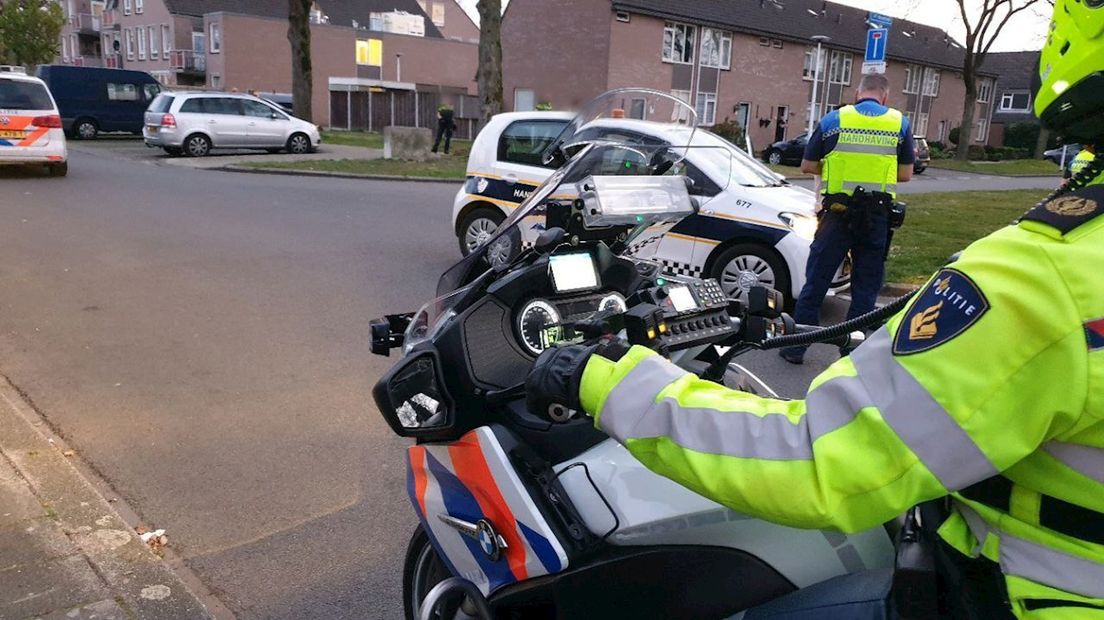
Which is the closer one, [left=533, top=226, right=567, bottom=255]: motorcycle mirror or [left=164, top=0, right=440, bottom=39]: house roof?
[left=533, top=226, right=567, bottom=255]: motorcycle mirror

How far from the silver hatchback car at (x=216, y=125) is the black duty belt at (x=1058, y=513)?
24439 mm

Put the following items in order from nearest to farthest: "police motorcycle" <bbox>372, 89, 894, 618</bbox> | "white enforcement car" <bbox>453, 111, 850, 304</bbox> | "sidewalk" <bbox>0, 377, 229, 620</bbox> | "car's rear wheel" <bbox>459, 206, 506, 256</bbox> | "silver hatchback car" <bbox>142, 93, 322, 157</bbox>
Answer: "police motorcycle" <bbox>372, 89, 894, 618</bbox>
"sidewalk" <bbox>0, 377, 229, 620</bbox>
"white enforcement car" <bbox>453, 111, 850, 304</bbox>
"car's rear wheel" <bbox>459, 206, 506, 256</bbox>
"silver hatchback car" <bbox>142, 93, 322, 157</bbox>

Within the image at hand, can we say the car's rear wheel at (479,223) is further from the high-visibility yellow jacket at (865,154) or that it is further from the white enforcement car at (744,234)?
the high-visibility yellow jacket at (865,154)

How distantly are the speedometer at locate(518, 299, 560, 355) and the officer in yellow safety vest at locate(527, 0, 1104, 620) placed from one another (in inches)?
33.2

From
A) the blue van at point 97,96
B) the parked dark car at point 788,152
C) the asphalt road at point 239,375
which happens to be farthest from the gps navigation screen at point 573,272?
the parked dark car at point 788,152

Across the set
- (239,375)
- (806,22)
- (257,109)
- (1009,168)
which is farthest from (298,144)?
(806,22)

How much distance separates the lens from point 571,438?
2053 mm

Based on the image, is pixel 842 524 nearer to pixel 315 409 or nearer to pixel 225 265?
pixel 315 409

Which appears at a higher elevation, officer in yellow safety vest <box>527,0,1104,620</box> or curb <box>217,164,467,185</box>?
officer in yellow safety vest <box>527,0,1104,620</box>

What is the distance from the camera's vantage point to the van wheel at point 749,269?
7.87m

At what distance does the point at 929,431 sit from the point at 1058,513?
0.26 meters

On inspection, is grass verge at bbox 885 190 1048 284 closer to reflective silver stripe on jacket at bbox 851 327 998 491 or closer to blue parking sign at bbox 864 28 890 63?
blue parking sign at bbox 864 28 890 63

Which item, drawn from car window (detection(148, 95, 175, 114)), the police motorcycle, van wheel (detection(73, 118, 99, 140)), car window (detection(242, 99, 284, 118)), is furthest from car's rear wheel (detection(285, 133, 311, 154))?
the police motorcycle

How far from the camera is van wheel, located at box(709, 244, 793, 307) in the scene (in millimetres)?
7867
